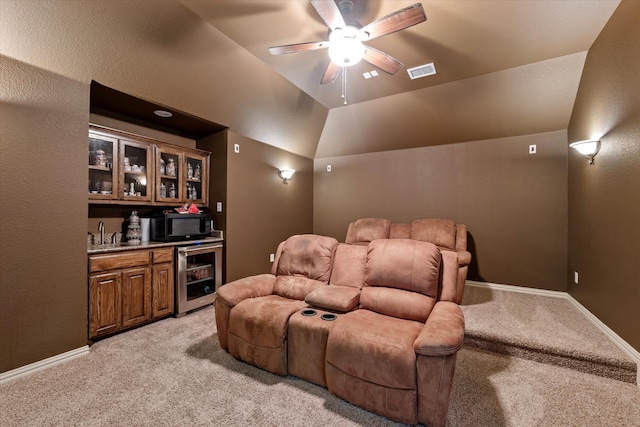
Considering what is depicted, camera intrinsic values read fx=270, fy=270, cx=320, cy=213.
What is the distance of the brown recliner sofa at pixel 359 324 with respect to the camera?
1555 mm

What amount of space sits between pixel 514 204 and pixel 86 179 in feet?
17.8

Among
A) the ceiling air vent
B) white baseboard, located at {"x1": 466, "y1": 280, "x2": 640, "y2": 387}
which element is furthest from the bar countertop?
white baseboard, located at {"x1": 466, "y1": 280, "x2": 640, "y2": 387}

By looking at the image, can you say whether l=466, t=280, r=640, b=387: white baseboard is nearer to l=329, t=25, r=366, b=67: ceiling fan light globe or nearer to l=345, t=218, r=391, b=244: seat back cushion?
l=345, t=218, r=391, b=244: seat back cushion

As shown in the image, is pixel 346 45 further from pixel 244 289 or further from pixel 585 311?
pixel 585 311

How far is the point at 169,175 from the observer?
142 inches

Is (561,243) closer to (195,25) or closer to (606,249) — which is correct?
(606,249)

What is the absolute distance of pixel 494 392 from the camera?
1.98 meters

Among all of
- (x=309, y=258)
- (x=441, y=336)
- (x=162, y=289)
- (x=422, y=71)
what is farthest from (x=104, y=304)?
(x=422, y=71)

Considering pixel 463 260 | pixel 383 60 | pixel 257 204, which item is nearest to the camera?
pixel 383 60

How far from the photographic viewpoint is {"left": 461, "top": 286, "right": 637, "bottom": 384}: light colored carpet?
2205 mm

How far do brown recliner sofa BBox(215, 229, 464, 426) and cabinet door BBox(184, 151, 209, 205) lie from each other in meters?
1.90

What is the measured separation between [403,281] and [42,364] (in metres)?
3.02

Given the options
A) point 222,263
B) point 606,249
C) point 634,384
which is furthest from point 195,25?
point 634,384

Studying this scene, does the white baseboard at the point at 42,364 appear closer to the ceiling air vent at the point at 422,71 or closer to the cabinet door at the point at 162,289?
the cabinet door at the point at 162,289
